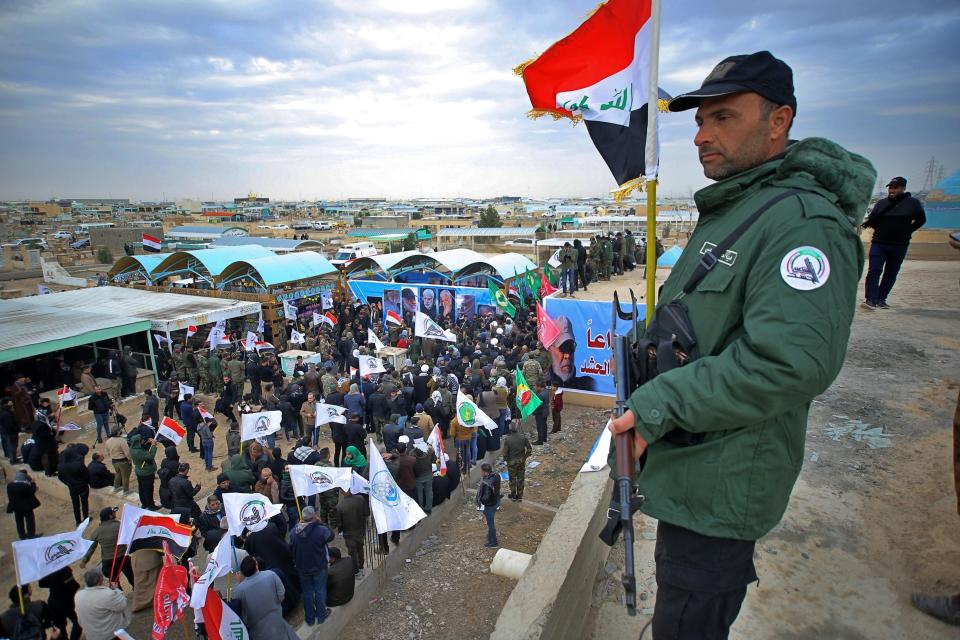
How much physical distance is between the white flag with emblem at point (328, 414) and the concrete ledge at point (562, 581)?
670 cm

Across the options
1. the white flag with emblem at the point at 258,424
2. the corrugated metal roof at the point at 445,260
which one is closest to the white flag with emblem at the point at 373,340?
the white flag with emblem at the point at 258,424

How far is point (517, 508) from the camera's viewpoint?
32.3ft

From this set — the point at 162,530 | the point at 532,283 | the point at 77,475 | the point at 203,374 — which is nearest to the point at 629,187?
the point at 162,530

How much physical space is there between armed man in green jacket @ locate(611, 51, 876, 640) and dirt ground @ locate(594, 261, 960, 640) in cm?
153

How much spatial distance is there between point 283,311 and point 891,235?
19.2 m

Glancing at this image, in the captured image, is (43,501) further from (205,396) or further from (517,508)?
(517,508)

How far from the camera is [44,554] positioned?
5.54 m

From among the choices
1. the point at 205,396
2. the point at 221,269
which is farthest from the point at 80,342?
the point at 221,269

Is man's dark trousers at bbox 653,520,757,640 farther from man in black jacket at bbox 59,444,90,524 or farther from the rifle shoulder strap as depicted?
man in black jacket at bbox 59,444,90,524

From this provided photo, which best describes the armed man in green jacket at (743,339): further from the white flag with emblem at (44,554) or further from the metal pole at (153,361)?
the metal pole at (153,361)

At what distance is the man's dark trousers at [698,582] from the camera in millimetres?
1668

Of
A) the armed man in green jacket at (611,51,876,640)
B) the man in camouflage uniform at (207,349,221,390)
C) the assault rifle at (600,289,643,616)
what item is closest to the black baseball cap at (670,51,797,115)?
the armed man in green jacket at (611,51,876,640)

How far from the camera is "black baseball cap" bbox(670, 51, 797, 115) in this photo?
63.1 inches

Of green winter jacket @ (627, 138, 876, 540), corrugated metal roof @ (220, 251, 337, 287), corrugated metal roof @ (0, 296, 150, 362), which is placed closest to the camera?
green winter jacket @ (627, 138, 876, 540)
